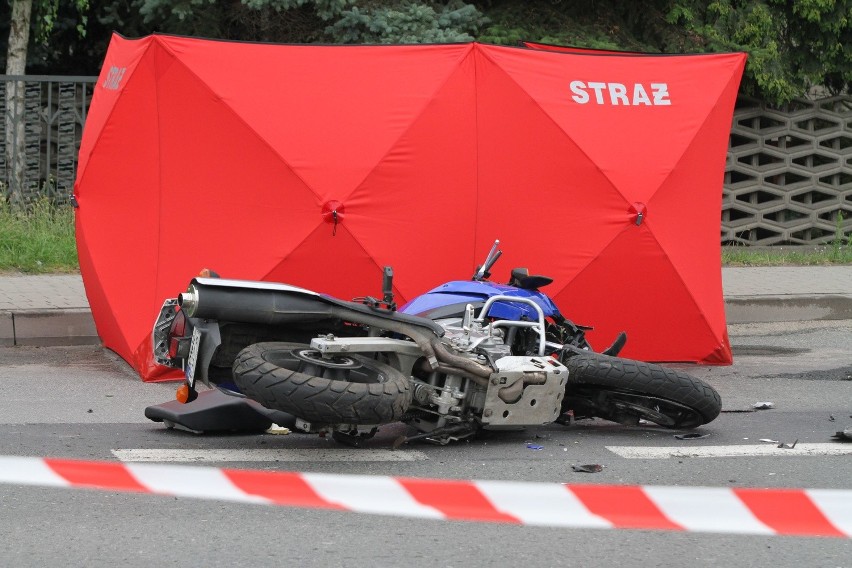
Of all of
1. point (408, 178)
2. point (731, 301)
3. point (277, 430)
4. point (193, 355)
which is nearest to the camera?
point (193, 355)

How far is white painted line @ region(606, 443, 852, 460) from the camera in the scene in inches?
267

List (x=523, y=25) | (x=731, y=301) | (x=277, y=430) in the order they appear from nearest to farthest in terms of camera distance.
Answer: (x=277, y=430), (x=731, y=301), (x=523, y=25)

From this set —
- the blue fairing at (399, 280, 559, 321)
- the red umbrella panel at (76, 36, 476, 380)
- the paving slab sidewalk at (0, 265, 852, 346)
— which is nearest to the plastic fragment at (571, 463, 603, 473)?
the blue fairing at (399, 280, 559, 321)

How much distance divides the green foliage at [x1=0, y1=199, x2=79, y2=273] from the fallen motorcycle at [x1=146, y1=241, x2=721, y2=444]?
5.86 metres

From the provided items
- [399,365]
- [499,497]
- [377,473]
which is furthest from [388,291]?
[499,497]

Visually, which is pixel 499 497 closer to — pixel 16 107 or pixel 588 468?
pixel 588 468

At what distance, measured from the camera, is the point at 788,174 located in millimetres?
15914

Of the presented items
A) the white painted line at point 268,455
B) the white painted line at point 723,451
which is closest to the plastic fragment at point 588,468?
the white painted line at point 723,451

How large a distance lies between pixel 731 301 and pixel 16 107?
25.2 feet

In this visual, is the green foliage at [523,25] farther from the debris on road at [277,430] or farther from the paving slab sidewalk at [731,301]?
the debris on road at [277,430]

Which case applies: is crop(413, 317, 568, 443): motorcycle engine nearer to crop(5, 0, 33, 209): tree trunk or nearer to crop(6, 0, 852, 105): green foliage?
crop(6, 0, 852, 105): green foliage

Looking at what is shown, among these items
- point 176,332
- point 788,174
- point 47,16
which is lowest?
point 176,332

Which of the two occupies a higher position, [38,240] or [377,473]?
[38,240]

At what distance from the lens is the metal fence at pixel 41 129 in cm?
1427
